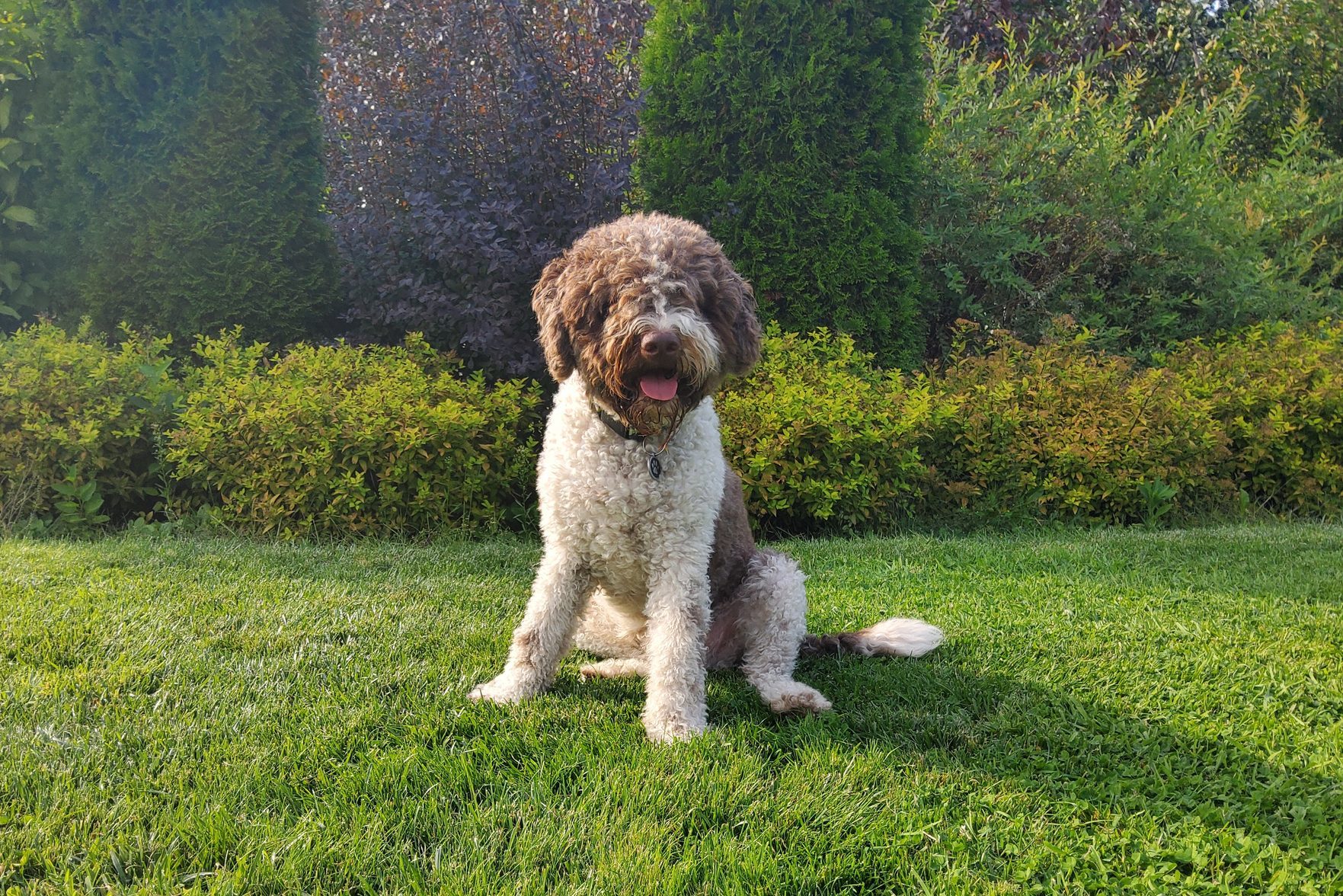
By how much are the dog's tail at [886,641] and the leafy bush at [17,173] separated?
709 centimetres

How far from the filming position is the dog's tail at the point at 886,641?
3396mm

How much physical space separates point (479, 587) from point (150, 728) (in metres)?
1.87

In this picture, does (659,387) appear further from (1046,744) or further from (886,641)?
(1046,744)

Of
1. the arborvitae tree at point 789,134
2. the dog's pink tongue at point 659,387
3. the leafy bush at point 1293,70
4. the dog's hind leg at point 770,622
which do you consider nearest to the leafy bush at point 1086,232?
the arborvitae tree at point 789,134

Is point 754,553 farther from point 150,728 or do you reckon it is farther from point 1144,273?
point 1144,273

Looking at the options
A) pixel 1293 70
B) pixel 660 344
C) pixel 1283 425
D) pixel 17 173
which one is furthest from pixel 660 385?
pixel 1293 70

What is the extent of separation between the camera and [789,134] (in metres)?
6.59

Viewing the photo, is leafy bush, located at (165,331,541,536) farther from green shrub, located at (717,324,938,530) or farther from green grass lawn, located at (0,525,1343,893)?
green shrub, located at (717,324,938,530)

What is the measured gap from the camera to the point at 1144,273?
26.3 feet

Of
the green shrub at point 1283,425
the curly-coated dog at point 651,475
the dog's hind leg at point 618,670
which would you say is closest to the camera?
the curly-coated dog at point 651,475

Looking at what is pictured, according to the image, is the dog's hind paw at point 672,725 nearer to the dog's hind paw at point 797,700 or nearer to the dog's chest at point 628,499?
the dog's hind paw at point 797,700

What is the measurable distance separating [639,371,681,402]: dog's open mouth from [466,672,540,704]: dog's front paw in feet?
3.78

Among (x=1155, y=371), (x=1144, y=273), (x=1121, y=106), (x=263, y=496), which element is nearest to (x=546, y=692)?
(x=263, y=496)

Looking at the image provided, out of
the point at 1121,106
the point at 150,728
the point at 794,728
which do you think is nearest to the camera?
the point at 150,728
